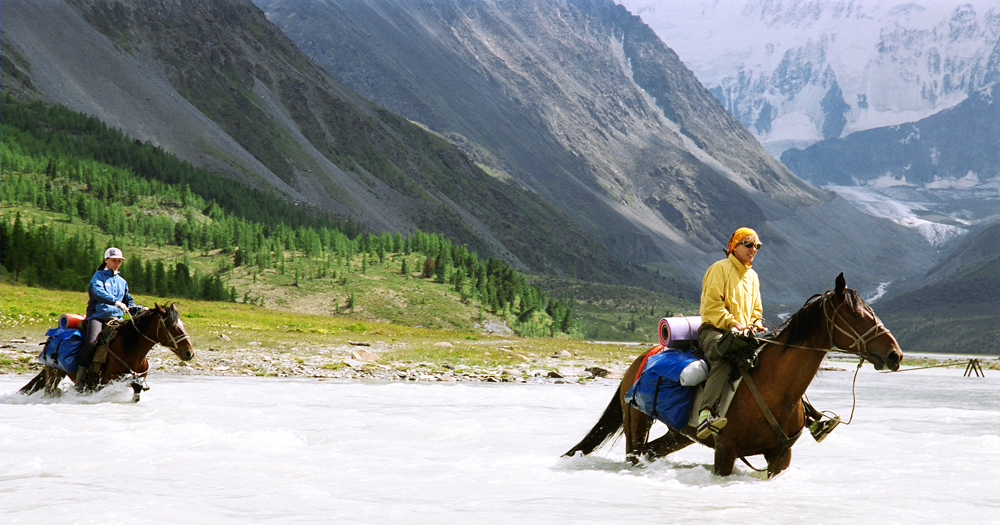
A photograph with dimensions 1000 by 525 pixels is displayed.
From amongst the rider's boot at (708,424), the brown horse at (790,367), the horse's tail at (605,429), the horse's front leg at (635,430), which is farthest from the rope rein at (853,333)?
the horse's tail at (605,429)

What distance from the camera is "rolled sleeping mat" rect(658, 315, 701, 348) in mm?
11602

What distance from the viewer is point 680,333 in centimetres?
1162

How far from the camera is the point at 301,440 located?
15.9 m

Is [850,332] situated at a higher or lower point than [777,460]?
higher

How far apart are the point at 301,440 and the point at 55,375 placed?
24.3ft

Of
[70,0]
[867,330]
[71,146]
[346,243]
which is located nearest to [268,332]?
[867,330]

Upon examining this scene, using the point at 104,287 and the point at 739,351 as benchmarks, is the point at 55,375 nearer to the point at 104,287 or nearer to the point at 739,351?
the point at 104,287

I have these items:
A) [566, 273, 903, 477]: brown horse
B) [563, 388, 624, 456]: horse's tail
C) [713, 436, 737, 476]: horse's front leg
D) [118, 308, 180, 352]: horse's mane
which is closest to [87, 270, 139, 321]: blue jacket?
[118, 308, 180, 352]: horse's mane

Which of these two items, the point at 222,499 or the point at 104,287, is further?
the point at 104,287

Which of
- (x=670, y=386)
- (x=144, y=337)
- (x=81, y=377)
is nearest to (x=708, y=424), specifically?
(x=670, y=386)

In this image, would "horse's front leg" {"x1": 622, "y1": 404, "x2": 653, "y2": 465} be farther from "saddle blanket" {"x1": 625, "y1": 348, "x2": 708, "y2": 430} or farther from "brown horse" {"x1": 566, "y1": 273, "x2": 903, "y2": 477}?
"brown horse" {"x1": 566, "y1": 273, "x2": 903, "y2": 477}

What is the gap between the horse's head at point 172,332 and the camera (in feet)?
55.9

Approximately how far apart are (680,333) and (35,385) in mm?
16343

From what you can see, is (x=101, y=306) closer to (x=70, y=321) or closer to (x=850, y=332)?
(x=70, y=321)
